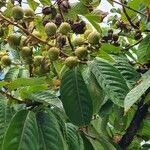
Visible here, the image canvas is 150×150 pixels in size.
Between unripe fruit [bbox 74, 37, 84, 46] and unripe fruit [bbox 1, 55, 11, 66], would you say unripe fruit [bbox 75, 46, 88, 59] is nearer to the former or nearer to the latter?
unripe fruit [bbox 74, 37, 84, 46]

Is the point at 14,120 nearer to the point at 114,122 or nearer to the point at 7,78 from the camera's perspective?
the point at 7,78

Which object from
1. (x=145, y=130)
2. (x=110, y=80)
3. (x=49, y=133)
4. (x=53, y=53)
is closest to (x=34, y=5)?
(x=53, y=53)

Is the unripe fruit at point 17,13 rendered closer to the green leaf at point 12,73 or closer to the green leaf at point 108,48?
the green leaf at point 108,48

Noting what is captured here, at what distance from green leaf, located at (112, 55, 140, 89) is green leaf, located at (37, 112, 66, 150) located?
282mm

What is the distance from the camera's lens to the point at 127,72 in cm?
127

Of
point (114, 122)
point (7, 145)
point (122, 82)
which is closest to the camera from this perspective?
point (7, 145)

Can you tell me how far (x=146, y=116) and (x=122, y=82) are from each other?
1.33 feet

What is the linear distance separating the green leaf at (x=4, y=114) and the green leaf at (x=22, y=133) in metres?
0.04

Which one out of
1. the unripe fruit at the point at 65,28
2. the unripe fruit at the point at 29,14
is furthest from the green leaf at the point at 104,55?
the unripe fruit at the point at 29,14

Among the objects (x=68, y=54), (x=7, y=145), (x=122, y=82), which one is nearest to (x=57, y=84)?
(x=68, y=54)

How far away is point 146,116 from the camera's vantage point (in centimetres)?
153

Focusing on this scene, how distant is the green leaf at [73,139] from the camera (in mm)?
1135

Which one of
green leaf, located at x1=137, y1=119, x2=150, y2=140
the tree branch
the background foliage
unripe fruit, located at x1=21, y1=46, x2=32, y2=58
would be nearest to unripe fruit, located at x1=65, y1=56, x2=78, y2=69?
the background foliage

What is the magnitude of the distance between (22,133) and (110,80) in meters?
0.27
